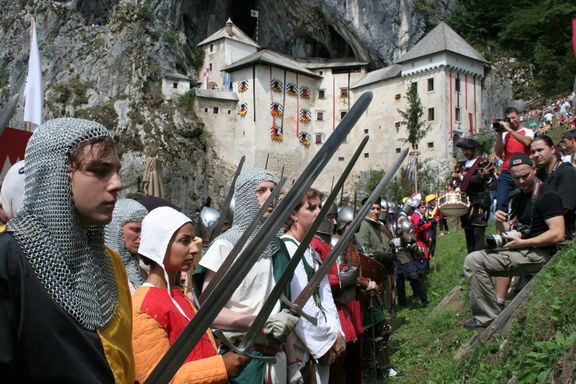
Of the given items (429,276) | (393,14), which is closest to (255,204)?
(429,276)

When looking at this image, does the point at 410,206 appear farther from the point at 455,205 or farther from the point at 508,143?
the point at 508,143

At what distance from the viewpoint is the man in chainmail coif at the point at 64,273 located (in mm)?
1535

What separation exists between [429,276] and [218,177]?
35834 millimetres

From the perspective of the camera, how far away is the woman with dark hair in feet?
13.0

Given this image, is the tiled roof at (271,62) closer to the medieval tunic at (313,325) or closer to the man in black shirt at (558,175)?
the man in black shirt at (558,175)

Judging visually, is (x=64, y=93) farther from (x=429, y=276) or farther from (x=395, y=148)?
(x=429, y=276)

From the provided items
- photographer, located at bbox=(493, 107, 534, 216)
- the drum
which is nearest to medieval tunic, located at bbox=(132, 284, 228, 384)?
photographer, located at bbox=(493, 107, 534, 216)

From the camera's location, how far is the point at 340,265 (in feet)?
19.5

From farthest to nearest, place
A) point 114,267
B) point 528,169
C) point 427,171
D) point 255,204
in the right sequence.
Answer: point 427,171 < point 528,169 < point 255,204 < point 114,267

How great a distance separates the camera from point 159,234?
2926mm

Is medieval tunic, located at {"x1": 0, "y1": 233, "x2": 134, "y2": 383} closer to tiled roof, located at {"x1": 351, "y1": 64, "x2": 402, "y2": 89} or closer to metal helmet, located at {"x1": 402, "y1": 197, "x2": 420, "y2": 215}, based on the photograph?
metal helmet, located at {"x1": 402, "y1": 197, "x2": 420, "y2": 215}

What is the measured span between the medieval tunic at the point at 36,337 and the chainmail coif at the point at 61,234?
0.13 ft

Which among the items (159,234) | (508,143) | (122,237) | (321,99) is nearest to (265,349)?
(159,234)

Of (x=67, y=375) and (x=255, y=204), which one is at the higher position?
(x=255, y=204)
